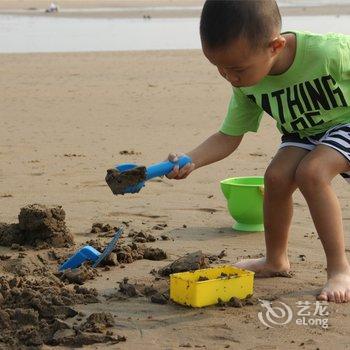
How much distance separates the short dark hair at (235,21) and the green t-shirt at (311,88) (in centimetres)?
36

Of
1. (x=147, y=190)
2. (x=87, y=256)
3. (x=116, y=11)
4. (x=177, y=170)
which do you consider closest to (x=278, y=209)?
(x=177, y=170)

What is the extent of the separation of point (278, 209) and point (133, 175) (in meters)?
0.72

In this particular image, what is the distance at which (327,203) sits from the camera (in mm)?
3717

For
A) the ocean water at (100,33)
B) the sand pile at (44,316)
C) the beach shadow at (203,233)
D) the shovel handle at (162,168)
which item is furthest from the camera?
the ocean water at (100,33)

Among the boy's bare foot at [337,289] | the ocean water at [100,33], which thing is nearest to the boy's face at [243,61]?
the boy's bare foot at [337,289]

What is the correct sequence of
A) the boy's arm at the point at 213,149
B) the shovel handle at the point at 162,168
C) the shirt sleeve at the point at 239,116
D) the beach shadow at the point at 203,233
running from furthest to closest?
the beach shadow at the point at 203,233 → the shirt sleeve at the point at 239,116 → the boy's arm at the point at 213,149 → the shovel handle at the point at 162,168

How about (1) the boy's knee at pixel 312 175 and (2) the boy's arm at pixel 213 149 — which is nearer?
(1) the boy's knee at pixel 312 175

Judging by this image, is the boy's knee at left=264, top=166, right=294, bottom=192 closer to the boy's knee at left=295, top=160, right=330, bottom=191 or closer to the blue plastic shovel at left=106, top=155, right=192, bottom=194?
the boy's knee at left=295, top=160, right=330, bottom=191

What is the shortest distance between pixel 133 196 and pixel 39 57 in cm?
970

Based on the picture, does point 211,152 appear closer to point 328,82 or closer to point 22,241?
point 328,82

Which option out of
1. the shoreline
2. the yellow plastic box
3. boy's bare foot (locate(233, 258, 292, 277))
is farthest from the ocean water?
the yellow plastic box

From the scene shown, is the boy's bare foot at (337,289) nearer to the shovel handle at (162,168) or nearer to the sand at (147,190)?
the sand at (147,190)

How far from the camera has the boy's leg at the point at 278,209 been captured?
3865mm

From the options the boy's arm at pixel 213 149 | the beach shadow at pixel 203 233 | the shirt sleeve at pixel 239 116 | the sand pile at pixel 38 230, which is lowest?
the beach shadow at pixel 203 233
